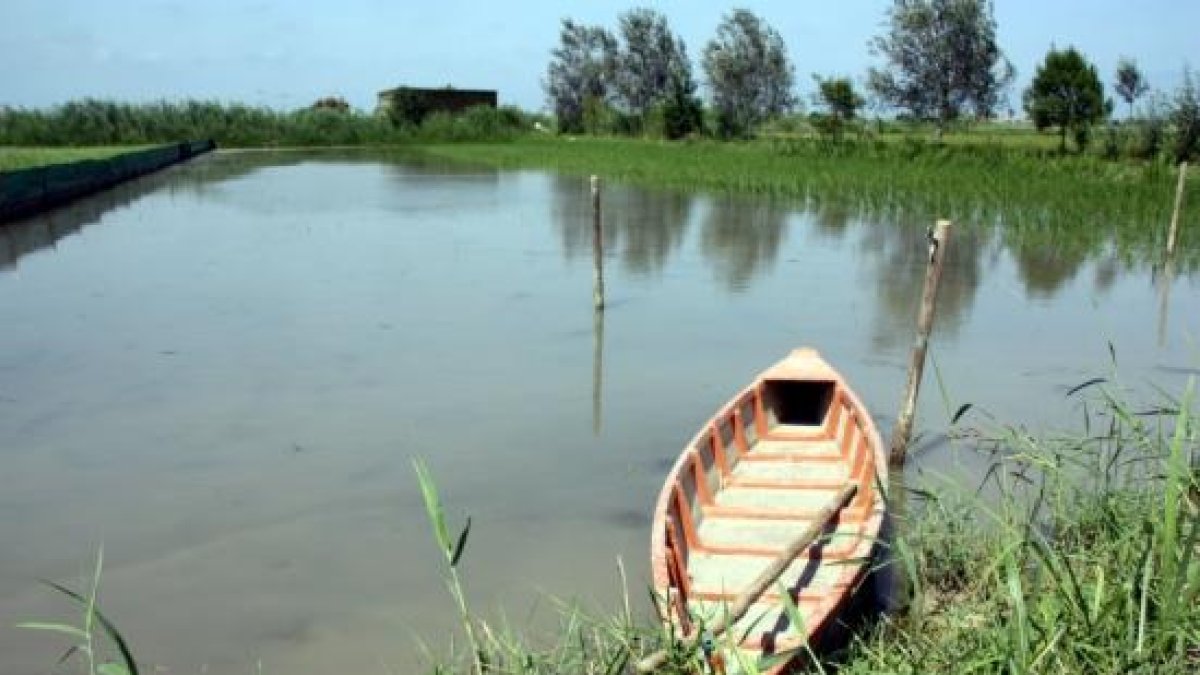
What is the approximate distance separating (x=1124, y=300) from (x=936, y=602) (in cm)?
1011

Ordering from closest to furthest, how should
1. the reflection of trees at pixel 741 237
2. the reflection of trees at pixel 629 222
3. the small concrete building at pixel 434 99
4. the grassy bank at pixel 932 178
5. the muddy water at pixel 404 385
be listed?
the muddy water at pixel 404 385 → the reflection of trees at pixel 741 237 → the reflection of trees at pixel 629 222 → the grassy bank at pixel 932 178 → the small concrete building at pixel 434 99

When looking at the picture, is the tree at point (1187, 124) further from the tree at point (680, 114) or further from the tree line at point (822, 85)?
the tree at point (680, 114)

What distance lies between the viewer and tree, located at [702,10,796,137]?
50.8 metres

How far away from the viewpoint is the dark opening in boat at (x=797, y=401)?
7.43m

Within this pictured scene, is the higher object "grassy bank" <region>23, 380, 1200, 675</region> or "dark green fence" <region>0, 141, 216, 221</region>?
"dark green fence" <region>0, 141, 216, 221</region>

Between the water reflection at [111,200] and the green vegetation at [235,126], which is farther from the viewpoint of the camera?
the green vegetation at [235,126]

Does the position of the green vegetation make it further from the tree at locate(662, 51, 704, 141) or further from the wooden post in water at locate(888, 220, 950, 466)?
the wooden post in water at locate(888, 220, 950, 466)

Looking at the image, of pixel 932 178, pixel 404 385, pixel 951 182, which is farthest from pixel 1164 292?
pixel 932 178

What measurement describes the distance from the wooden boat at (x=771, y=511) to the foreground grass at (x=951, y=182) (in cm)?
1122

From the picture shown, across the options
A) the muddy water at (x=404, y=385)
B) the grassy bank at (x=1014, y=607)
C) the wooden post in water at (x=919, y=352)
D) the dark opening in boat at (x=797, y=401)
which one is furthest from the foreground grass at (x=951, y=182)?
the grassy bank at (x=1014, y=607)

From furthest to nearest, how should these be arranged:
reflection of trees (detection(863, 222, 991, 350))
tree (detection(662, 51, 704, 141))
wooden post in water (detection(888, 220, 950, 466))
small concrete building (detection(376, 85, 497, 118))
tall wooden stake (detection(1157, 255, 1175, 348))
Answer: small concrete building (detection(376, 85, 497, 118)) < tree (detection(662, 51, 704, 141)) < reflection of trees (detection(863, 222, 991, 350)) < tall wooden stake (detection(1157, 255, 1175, 348)) < wooden post in water (detection(888, 220, 950, 466))

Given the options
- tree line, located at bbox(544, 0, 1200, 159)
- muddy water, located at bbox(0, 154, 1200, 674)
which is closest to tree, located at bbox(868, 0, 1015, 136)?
tree line, located at bbox(544, 0, 1200, 159)

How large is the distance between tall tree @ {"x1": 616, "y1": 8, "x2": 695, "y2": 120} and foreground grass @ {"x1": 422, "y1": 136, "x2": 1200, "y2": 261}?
69.7 ft

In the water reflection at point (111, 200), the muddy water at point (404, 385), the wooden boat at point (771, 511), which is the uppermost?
the water reflection at point (111, 200)
